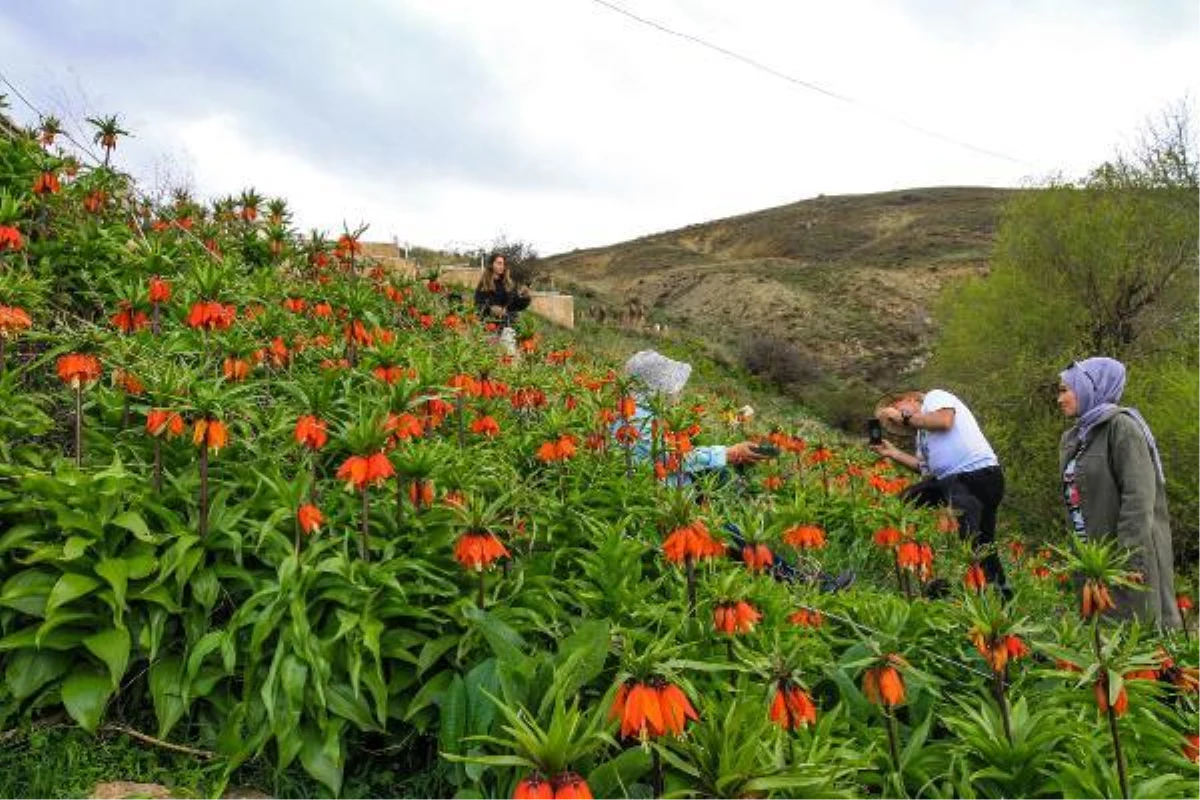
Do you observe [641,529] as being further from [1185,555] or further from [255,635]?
[1185,555]

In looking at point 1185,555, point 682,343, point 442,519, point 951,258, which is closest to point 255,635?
point 442,519

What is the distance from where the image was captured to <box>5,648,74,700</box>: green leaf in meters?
2.49

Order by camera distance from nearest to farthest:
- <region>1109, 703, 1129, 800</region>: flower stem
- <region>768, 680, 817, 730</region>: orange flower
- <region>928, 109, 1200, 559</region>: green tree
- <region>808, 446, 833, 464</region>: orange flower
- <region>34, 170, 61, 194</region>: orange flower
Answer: <region>768, 680, 817, 730</region>: orange flower, <region>1109, 703, 1129, 800</region>: flower stem, <region>34, 170, 61, 194</region>: orange flower, <region>808, 446, 833, 464</region>: orange flower, <region>928, 109, 1200, 559</region>: green tree

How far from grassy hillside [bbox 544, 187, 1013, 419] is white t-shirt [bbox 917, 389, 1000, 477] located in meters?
21.4

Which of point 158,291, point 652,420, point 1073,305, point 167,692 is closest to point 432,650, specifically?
point 167,692

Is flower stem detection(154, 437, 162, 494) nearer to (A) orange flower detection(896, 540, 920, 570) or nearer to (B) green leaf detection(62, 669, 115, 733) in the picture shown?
(B) green leaf detection(62, 669, 115, 733)

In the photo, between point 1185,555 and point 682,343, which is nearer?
point 1185,555

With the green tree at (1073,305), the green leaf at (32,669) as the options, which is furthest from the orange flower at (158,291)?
the green tree at (1073,305)

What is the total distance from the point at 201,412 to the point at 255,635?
0.79 m

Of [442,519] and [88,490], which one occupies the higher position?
[88,490]

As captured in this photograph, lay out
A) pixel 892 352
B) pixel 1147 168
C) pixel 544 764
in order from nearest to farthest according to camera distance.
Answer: pixel 544 764 → pixel 1147 168 → pixel 892 352

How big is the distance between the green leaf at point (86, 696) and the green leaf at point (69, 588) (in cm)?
23

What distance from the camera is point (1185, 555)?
12672mm

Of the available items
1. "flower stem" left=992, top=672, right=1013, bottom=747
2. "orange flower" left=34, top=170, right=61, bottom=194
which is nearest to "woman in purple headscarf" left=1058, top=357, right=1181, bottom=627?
"flower stem" left=992, top=672, right=1013, bottom=747
